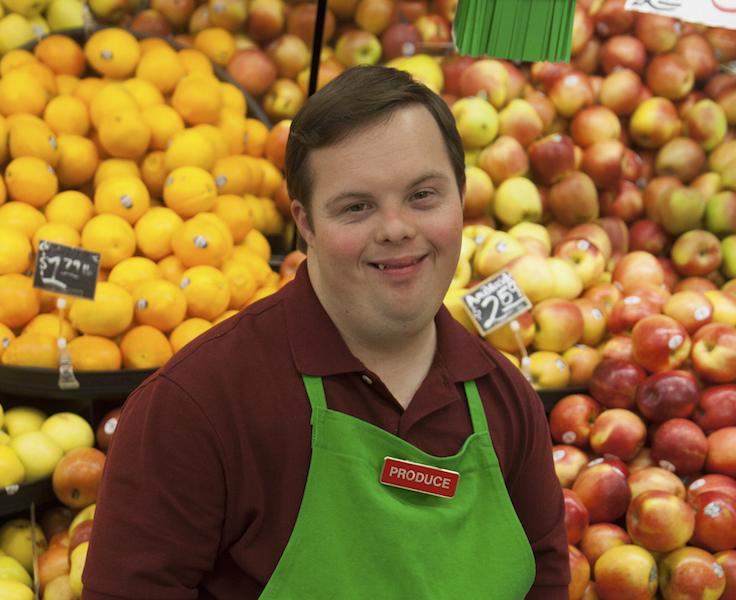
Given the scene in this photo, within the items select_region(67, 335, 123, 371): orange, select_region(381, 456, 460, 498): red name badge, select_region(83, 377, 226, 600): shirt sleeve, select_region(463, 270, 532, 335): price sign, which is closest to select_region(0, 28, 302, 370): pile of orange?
select_region(67, 335, 123, 371): orange

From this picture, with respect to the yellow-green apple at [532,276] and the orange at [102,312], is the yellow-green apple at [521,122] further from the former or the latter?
the orange at [102,312]

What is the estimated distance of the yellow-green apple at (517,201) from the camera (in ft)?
9.99

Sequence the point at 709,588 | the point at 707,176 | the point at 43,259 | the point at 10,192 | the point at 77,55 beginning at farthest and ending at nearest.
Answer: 1. the point at 707,176
2. the point at 77,55
3. the point at 10,192
4. the point at 43,259
5. the point at 709,588

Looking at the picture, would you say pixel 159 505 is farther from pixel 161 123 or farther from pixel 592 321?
pixel 592 321

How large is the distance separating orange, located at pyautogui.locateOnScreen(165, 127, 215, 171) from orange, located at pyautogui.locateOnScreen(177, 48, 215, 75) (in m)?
0.40

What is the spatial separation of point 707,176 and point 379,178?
254 centimetres

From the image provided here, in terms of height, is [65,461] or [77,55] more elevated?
[77,55]

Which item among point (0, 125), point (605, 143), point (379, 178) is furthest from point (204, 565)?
point (605, 143)

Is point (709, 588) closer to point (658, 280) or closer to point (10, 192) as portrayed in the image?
point (658, 280)

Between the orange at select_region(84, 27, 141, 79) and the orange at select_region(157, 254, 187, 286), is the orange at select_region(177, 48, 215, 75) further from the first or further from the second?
the orange at select_region(157, 254, 187, 286)

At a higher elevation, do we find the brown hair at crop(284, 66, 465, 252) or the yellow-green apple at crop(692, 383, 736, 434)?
the brown hair at crop(284, 66, 465, 252)

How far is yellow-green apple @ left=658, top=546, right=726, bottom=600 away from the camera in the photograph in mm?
1921

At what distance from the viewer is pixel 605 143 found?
310 cm

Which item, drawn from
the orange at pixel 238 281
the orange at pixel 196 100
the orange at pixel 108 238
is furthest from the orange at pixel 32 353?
the orange at pixel 196 100
